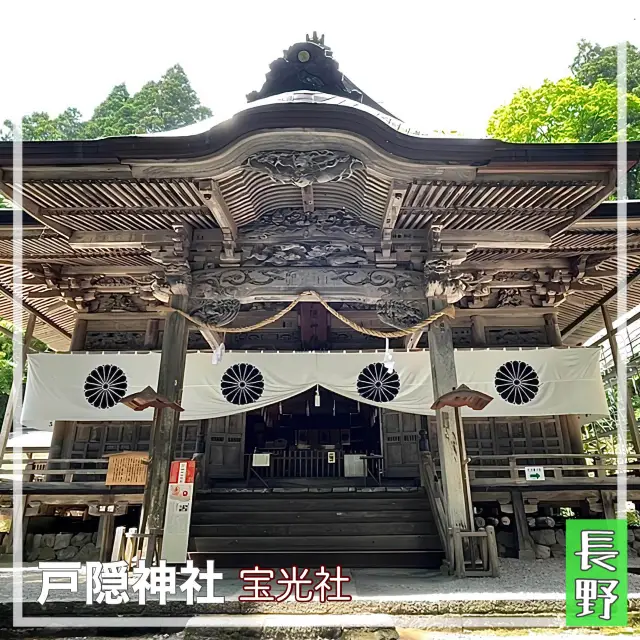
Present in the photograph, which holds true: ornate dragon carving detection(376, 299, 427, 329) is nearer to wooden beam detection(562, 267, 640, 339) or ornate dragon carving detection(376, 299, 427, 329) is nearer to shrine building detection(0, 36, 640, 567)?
shrine building detection(0, 36, 640, 567)

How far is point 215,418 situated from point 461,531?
17.9 ft

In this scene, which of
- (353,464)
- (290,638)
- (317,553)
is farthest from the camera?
(353,464)

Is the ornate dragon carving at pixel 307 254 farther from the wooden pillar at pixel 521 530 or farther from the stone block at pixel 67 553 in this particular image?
the stone block at pixel 67 553

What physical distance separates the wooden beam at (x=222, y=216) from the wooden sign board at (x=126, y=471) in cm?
374

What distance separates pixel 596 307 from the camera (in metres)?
9.75

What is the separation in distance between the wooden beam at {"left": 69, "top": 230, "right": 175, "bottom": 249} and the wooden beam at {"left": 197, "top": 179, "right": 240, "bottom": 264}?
Answer: 701 mm

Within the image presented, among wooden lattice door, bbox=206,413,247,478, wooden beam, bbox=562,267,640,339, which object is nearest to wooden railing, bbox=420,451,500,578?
wooden lattice door, bbox=206,413,247,478

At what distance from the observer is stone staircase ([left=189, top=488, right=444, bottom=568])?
6.30 m

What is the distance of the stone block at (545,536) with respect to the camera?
26.5 feet

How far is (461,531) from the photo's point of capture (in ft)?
18.0

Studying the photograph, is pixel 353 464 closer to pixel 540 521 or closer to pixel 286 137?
pixel 540 521

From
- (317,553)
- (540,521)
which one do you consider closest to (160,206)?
(317,553)

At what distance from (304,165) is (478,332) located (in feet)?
19.4

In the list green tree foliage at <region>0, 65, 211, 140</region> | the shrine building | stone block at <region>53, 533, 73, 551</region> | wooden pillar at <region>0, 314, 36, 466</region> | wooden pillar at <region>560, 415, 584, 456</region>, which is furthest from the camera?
green tree foliage at <region>0, 65, 211, 140</region>
